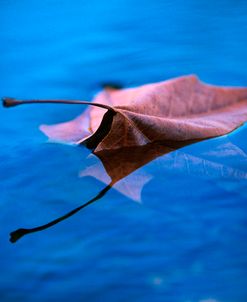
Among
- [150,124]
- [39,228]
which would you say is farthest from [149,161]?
[39,228]

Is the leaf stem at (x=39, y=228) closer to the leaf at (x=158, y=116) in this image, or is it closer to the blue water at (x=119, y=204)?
the blue water at (x=119, y=204)

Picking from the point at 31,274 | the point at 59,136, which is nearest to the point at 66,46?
the point at 59,136

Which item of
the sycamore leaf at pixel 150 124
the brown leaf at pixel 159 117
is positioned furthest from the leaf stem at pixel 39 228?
the brown leaf at pixel 159 117

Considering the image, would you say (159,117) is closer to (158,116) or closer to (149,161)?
(158,116)

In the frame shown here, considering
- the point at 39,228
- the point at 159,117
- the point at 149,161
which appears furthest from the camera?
the point at 159,117

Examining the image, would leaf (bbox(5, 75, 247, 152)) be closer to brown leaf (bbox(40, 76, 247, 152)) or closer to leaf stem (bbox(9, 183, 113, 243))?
brown leaf (bbox(40, 76, 247, 152))

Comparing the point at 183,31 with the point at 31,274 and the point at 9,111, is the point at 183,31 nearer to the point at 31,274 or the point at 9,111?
the point at 9,111

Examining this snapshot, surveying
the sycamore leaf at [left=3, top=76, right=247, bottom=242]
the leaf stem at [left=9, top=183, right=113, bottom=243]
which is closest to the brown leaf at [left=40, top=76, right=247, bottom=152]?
the sycamore leaf at [left=3, top=76, right=247, bottom=242]

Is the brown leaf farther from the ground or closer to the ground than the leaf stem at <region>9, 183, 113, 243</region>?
farther from the ground
